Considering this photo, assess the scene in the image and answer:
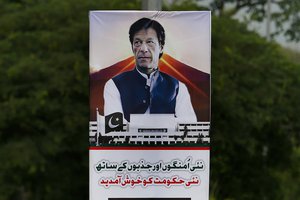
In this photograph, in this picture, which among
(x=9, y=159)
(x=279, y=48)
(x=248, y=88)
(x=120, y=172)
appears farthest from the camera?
(x=279, y=48)

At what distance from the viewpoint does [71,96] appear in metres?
16.7

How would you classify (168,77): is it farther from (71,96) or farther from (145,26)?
(71,96)

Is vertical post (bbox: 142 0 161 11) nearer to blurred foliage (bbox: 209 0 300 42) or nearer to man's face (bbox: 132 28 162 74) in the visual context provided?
man's face (bbox: 132 28 162 74)

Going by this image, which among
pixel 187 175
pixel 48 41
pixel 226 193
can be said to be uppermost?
pixel 48 41

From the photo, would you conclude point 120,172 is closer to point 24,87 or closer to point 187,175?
point 187,175

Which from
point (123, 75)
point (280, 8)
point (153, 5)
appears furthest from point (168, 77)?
point (280, 8)

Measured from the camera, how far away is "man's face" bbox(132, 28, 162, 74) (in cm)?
698

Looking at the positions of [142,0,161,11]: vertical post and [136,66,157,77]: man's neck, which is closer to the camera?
[136,66,157,77]: man's neck

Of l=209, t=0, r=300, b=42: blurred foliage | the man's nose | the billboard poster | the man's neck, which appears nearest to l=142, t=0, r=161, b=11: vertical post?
the billboard poster

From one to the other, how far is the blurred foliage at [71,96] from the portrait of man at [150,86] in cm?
789

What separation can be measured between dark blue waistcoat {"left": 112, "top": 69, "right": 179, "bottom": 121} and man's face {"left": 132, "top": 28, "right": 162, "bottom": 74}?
0.08m

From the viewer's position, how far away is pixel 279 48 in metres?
20.3

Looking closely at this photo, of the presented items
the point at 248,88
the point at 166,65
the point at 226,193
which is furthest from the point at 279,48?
the point at 166,65

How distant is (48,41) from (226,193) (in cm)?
720
